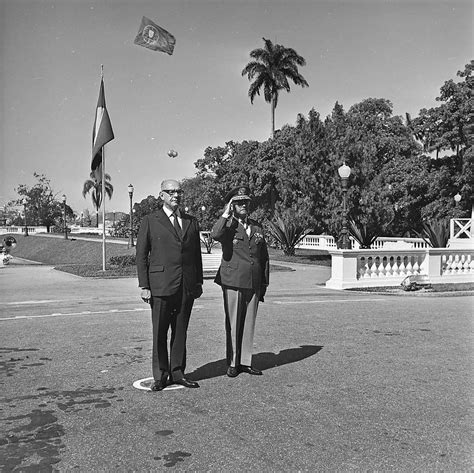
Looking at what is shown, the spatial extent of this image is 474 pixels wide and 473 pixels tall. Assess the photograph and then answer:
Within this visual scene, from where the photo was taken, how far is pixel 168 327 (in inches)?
224

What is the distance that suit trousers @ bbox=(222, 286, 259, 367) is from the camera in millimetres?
6145

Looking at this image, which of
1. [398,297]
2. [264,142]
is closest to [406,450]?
[398,297]

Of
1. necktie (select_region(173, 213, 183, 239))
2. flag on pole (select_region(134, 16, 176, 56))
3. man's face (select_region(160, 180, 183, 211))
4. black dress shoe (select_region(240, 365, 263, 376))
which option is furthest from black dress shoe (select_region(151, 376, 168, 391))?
flag on pole (select_region(134, 16, 176, 56))

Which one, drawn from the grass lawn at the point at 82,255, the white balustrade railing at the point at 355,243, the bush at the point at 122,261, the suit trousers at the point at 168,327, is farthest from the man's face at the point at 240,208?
the white balustrade railing at the point at 355,243

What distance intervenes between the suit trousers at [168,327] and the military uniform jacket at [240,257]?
59cm

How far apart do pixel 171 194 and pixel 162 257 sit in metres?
0.62

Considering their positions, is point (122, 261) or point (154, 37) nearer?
point (154, 37)

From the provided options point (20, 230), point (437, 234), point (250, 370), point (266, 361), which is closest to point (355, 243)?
point (437, 234)

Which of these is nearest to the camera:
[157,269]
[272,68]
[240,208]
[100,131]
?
[157,269]

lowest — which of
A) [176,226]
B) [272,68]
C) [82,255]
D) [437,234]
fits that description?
[82,255]

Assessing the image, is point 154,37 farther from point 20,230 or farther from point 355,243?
point 20,230

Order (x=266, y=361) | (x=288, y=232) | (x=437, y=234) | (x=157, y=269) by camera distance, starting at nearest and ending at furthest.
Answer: (x=157, y=269)
(x=266, y=361)
(x=437, y=234)
(x=288, y=232)

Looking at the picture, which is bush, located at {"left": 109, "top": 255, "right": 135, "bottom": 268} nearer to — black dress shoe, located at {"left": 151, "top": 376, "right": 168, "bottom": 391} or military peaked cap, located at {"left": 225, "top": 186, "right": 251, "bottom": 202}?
military peaked cap, located at {"left": 225, "top": 186, "right": 251, "bottom": 202}

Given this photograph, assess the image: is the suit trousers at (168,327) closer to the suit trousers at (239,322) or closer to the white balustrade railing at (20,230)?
the suit trousers at (239,322)
